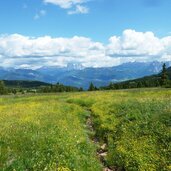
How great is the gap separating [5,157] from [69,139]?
4646 mm

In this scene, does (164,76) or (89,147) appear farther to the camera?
(164,76)

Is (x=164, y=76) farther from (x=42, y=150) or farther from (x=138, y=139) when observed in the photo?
(x=42, y=150)

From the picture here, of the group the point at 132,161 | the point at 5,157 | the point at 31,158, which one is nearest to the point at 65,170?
the point at 31,158

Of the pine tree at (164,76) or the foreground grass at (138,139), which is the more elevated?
the pine tree at (164,76)

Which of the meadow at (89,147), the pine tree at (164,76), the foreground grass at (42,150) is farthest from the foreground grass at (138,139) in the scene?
the pine tree at (164,76)

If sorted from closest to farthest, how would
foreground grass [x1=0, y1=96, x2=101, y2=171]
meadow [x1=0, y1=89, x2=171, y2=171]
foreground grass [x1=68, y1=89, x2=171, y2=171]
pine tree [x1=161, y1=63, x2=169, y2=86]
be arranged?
foreground grass [x1=0, y1=96, x2=101, y2=171] < meadow [x1=0, y1=89, x2=171, y2=171] < foreground grass [x1=68, y1=89, x2=171, y2=171] < pine tree [x1=161, y1=63, x2=169, y2=86]

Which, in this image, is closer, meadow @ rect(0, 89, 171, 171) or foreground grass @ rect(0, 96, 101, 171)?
foreground grass @ rect(0, 96, 101, 171)

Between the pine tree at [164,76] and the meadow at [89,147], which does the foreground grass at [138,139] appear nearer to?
the meadow at [89,147]

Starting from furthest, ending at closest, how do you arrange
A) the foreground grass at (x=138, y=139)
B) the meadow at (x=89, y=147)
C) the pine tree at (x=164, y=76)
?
1. the pine tree at (x=164, y=76)
2. the foreground grass at (x=138, y=139)
3. the meadow at (x=89, y=147)

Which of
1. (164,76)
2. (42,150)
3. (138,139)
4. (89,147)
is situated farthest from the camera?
(164,76)

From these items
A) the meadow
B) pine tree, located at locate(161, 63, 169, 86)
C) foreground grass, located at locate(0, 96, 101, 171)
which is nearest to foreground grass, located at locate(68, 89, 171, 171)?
the meadow

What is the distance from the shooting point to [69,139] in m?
18.1

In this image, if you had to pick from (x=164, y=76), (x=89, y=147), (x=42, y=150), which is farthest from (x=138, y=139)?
(x=164, y=76)

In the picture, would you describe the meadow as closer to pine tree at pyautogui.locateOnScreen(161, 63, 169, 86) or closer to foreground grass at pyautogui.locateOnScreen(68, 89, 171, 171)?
foreground grass at pyautogui.locateOnScreen(68, 89, 171, 171)
